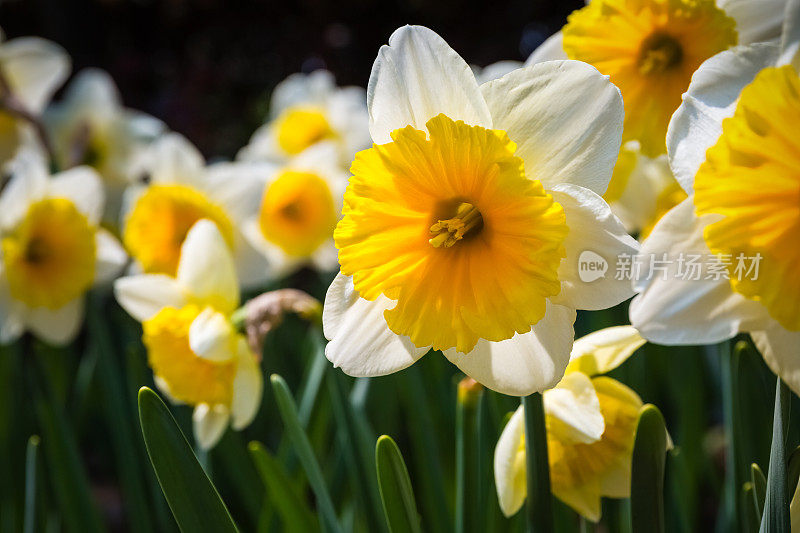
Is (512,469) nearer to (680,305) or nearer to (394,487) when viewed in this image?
(394,487)

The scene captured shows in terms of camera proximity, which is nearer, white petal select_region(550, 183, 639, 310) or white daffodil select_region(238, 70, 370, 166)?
white petal select_region(550, 183, 639, 310)

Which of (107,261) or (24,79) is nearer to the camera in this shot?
(107,261)

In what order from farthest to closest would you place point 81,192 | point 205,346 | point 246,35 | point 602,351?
point 246,35 → point 81,192 → point 205,346 → point 602,351

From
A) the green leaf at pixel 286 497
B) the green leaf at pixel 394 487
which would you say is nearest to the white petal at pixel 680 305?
the green leaf at pixel 394 487

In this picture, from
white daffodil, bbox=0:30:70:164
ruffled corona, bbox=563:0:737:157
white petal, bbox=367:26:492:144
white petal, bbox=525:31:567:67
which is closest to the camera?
white petal, bbox=367:26:492:144

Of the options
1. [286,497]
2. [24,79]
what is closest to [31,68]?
[24,79]

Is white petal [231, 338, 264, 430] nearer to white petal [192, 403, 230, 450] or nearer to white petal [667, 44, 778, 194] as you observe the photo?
white petal [192, 403, 230, 450]

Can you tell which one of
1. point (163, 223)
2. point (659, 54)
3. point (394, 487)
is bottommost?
point (163, 223)

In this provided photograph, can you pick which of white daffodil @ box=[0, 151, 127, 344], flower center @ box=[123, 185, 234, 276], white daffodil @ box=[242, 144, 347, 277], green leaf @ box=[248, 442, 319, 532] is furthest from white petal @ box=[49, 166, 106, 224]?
green leaf @ box=[248, 442, 319, 532]
